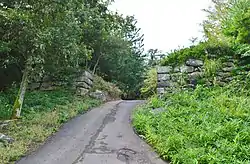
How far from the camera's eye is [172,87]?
26.3 ft

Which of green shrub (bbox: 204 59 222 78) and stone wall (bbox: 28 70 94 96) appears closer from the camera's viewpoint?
green shrub (bbox: 204 59 222 78)

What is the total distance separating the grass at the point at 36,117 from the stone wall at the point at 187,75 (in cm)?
271

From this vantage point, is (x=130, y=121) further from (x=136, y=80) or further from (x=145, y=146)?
(x=136, y=80)

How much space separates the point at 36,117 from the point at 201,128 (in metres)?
4.30

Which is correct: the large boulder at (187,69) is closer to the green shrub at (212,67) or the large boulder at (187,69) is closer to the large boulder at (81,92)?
the green shrub at (212,67)

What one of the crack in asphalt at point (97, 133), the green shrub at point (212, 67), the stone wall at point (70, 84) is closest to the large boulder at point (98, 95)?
the stone wall at point (70, 84)

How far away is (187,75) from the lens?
8039 mm

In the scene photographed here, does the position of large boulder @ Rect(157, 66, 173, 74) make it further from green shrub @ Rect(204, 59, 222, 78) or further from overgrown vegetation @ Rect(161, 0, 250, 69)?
green shrub @ Rect(204, 59, 222, 78)

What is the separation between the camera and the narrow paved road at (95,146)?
14.5 ft

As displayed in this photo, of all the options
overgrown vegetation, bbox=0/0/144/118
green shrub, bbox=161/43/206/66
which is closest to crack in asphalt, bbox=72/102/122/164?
overgrown vegetation, bbox=0/0/144/118

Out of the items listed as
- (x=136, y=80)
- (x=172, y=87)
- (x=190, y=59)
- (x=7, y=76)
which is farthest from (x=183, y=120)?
(x=136, y=80)

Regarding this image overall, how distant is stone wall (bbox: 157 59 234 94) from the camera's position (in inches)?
A: 308

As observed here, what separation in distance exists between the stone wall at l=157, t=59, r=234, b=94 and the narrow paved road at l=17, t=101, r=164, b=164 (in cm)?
186

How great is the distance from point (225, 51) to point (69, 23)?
4.53 metres
